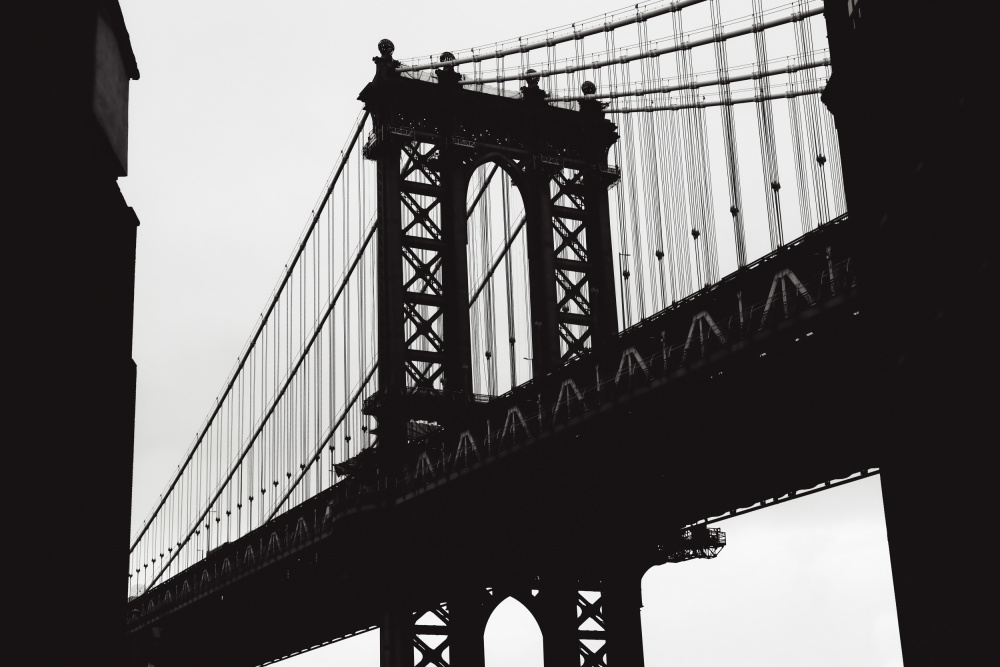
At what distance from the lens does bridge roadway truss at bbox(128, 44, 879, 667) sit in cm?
3234

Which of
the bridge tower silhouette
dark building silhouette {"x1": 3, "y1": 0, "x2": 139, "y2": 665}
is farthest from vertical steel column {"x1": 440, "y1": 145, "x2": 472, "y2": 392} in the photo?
dark building silhouette {"x1": 3, "y1": 0, "x2": 139, "y2": 665}

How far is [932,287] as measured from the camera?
21250 mm

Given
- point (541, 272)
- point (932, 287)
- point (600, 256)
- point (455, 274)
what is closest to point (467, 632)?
point (455, 274)

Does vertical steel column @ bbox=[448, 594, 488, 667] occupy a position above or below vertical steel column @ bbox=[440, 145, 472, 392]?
below

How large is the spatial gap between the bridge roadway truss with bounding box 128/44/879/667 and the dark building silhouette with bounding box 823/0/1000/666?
589cm

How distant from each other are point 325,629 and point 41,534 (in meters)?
57.3

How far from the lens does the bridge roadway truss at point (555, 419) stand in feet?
106

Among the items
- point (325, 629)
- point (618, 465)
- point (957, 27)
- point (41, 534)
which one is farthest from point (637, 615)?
point (41, 534)

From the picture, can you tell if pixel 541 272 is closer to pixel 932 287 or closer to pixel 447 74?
pixel 447 74

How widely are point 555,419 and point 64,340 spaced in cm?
2726

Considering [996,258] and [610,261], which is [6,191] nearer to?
[996,258]

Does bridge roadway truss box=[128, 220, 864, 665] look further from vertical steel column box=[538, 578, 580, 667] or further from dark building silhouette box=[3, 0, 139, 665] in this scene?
dark building silhouette box=[3, 0, 139, 665]

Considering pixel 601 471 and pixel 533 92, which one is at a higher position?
pixel 533 92

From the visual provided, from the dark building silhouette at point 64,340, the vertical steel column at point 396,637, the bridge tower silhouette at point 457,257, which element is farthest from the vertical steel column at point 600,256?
the dark building silhouette at point 64,340
